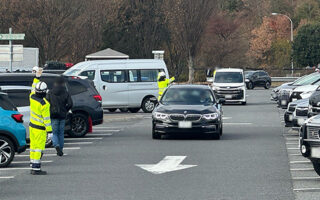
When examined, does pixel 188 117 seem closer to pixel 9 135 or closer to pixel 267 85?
pixel 9 135

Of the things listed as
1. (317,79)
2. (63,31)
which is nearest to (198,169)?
(317,79)

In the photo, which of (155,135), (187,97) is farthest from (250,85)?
(155,135)

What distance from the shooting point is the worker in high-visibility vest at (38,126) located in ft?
50.3

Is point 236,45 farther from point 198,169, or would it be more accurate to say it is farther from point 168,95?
point 198,169

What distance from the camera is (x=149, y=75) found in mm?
35062

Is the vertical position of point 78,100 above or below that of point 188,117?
above

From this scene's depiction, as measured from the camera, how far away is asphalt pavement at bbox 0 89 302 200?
12.9 m

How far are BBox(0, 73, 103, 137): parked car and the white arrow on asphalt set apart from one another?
566 cm

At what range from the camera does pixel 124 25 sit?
76.5 metres

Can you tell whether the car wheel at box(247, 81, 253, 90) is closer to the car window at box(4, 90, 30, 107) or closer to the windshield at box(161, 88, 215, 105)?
the windshield at box(161, 88, 215, 105)

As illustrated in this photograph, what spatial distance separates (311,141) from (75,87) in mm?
11297

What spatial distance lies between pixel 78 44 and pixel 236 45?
21.0 m


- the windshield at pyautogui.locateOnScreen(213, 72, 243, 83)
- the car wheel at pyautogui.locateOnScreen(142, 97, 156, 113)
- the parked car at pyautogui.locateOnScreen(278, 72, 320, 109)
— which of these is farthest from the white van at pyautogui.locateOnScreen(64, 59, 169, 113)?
the windshield at pyautogui.locateOnScreen(213, 72, 243, 83)

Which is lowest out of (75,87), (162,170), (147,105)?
(162,170)
